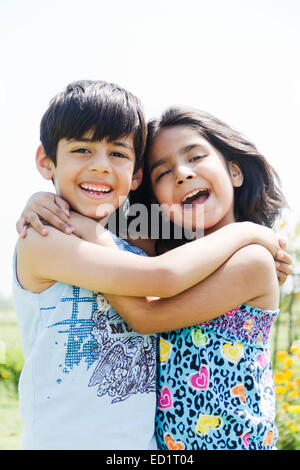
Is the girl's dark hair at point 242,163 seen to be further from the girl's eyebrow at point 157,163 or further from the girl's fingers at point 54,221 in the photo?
the girl's fingers at point 54,221

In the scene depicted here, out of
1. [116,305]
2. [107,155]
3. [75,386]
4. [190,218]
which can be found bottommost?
[75,386]

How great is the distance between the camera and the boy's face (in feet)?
6.95

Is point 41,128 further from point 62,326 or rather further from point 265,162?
point 265,162

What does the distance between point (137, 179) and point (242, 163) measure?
0.68 m

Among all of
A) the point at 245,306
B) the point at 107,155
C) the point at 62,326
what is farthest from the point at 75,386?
the point at 107,155

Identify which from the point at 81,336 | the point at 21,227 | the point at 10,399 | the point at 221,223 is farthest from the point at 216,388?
the point at 10,399

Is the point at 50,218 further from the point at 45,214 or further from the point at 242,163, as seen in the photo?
the point at 242,163

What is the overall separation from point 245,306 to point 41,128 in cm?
127

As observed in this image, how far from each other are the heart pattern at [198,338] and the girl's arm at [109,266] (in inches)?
9.9

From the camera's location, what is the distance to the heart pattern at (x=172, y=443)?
1.97m

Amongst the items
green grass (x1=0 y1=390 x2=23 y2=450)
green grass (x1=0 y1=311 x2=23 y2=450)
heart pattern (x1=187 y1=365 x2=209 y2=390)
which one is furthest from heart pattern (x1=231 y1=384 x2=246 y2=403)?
green grass (x1=0 y1=390 x2=23 y2=450)

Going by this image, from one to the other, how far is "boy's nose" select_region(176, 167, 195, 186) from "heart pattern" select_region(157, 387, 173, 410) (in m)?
1.00

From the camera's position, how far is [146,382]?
2010 millimetres

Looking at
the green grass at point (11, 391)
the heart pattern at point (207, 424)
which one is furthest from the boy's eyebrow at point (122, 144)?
the green grass at point (11, 391)
